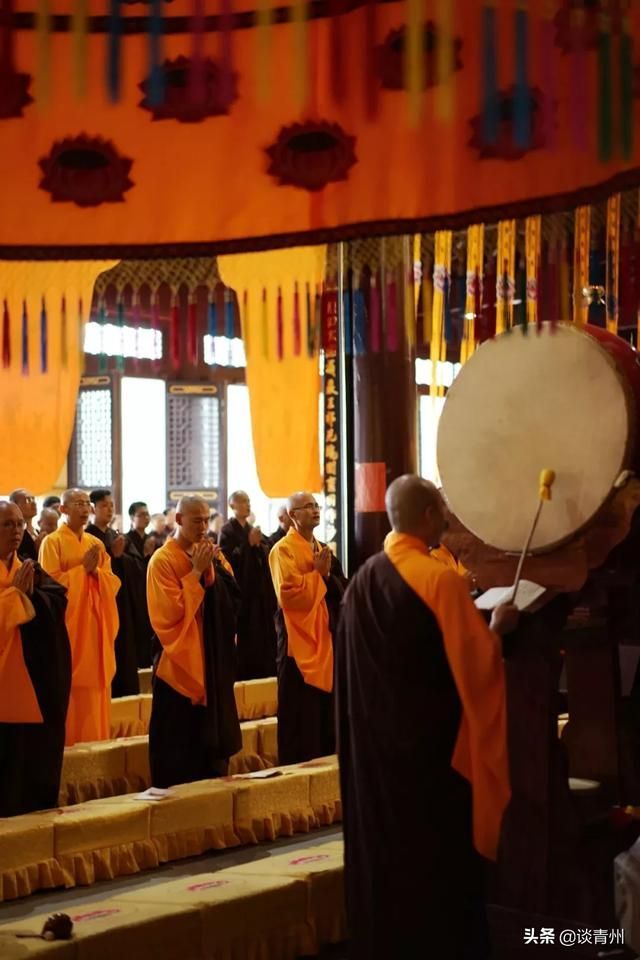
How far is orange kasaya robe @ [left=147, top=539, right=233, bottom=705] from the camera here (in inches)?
208

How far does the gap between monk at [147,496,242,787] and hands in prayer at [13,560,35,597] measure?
602 millimetres

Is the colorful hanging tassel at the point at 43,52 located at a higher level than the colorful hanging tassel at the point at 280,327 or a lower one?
higher

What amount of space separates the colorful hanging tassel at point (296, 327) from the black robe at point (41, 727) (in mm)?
2692

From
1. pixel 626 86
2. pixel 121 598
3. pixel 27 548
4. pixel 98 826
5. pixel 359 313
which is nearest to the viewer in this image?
pixel 626 86

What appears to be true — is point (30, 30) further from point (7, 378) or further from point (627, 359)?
point (627, 359)

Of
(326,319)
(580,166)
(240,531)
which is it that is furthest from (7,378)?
(240,531)

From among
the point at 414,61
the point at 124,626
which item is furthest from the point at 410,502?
the point at 124,626

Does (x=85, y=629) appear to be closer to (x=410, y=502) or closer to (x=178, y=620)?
(x=178, y=620)

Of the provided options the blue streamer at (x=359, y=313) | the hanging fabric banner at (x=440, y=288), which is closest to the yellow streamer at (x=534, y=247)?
the blue streamer at (x=359, y=313)

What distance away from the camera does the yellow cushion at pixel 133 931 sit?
3217 mm

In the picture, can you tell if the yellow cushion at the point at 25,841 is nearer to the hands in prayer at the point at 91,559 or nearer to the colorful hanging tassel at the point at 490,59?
the hands in prayer at the point at 91,559

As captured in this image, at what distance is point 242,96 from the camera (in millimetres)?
2264

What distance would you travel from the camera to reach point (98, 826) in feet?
14.8

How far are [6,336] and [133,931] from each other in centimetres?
167
